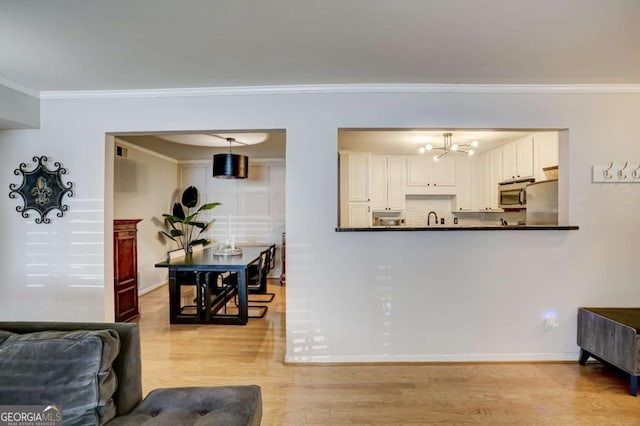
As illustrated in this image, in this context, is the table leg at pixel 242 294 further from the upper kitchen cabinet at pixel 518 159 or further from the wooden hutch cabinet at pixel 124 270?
the upper kitchen cabinet at pixel 518 159

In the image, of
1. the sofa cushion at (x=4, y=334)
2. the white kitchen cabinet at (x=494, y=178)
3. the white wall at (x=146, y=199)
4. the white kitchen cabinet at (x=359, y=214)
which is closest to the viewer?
the sofa cushion at (x=4, y=334)

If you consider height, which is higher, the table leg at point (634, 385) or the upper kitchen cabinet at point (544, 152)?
the upper kitchen cabinet at point (544, 152)

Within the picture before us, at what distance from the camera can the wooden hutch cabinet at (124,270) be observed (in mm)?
3475

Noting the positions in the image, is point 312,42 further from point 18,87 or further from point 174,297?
point 174,297

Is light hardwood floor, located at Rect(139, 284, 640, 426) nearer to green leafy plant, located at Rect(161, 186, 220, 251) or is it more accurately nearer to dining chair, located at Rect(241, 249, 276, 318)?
dining chair, located at Rect(241, 249, 276, 318)

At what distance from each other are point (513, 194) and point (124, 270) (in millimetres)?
5190

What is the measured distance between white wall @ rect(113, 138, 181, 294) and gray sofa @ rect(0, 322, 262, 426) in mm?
3321

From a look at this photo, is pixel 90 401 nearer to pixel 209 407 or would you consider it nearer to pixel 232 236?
pixel 209 407

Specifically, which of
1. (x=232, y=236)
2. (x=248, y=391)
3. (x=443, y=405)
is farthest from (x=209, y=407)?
(x=232, y=236)

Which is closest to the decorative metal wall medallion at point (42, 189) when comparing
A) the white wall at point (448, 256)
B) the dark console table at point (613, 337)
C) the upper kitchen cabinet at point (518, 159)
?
the white wall at point (448, 256)

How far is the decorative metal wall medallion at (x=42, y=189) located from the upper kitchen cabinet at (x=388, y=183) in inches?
166

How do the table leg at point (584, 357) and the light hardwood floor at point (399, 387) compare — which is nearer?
the light hardwood floor at point (399, 387)

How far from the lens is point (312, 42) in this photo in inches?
76.1

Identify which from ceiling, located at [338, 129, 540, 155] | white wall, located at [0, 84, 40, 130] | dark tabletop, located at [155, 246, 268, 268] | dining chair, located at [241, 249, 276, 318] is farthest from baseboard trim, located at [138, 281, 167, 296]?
ceiling, located at [338, 129, 540, 155]
